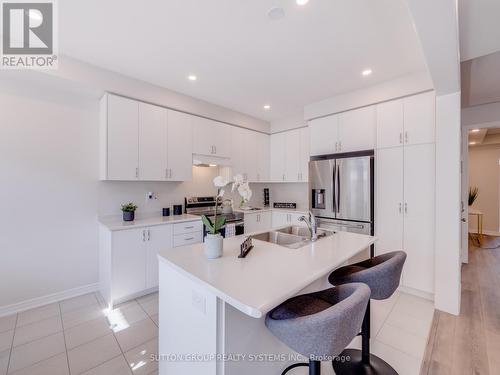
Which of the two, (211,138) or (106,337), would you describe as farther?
(211,138)

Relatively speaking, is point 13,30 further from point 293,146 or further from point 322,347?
point 293,146

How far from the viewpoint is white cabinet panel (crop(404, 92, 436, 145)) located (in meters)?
2.58

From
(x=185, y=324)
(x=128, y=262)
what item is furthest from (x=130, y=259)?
(x=185, y=324)

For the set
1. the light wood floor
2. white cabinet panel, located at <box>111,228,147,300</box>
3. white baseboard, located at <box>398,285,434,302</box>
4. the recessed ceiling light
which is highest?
the recessed ceiling light

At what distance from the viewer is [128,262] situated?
8.30ft

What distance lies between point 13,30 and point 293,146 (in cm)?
382

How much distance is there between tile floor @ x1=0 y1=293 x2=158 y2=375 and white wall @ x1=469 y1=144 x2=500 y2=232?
8.10 metres

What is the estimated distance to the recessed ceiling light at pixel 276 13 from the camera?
1677mm

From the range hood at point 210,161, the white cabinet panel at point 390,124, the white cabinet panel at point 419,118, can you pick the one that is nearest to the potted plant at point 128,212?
the range hood at point 210,161

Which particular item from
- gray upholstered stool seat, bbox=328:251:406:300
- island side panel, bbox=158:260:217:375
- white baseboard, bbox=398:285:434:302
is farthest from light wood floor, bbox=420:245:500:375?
island side panel, bbox=158:260:217:375

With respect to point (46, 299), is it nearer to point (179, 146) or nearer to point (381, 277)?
point (179, 146)

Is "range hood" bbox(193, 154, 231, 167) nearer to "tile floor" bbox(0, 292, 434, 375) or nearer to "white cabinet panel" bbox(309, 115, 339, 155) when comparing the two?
"white cabinet panel" bbox(309, 115, 339, 155)

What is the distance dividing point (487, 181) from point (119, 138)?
862 cm

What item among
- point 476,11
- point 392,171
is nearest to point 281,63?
point 476,11
